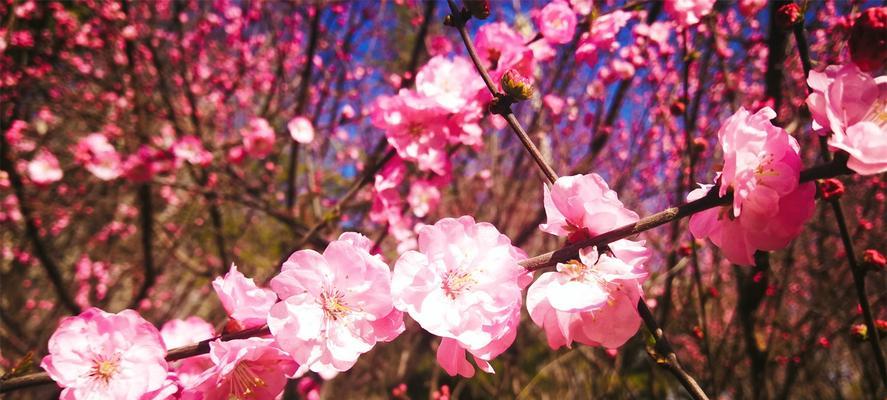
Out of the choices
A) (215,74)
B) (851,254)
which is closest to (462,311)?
(851,254)

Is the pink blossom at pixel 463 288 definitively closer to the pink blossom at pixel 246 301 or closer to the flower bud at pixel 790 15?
the pink blossom at pixel 246 301

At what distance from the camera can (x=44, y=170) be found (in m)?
4.41

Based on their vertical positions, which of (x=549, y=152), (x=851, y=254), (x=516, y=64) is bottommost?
(x=549, y=152)

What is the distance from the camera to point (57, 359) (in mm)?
1044

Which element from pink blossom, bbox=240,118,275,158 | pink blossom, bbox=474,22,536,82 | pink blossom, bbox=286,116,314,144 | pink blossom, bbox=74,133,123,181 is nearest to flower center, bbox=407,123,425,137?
pink blossom, bbox=474,22,536,82

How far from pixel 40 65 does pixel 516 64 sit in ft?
16.6

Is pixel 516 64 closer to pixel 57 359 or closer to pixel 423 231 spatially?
pixel 423 231

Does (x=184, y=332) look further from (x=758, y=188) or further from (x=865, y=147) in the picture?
(x=865, y=147)

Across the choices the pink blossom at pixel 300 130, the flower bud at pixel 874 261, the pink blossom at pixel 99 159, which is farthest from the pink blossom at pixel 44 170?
the flower bud at pixel 874 261

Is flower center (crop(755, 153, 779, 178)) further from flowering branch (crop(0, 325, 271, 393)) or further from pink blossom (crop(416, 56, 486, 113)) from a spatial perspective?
flowering branch (crop(0, 325, 271, 393))

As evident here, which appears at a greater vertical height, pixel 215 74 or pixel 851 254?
A: pixel 215 74

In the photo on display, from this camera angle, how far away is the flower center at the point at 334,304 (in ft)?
3.34

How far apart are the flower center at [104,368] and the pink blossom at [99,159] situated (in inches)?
122

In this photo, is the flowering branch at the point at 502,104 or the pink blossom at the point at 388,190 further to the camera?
the pink blossom at the point at 388,190
